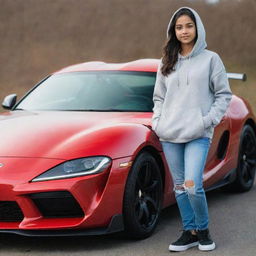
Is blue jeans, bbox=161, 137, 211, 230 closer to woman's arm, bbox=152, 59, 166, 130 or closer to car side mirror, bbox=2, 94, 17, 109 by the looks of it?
woman's arm, bbox=152, 59, 166, 130

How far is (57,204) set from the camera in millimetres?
5121

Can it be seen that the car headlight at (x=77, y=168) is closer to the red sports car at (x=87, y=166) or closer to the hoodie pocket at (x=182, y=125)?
the red sports car at (x=87, y=166)

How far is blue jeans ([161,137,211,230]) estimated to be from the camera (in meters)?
5.16

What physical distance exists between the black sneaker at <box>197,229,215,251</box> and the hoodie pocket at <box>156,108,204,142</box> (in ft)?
2.20

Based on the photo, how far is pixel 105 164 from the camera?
5195 mm

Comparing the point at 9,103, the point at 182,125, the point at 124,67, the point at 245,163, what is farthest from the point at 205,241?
the point at 9,103

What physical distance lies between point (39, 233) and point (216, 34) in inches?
1401

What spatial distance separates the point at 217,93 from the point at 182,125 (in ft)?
1.06

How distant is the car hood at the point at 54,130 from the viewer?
210 inches

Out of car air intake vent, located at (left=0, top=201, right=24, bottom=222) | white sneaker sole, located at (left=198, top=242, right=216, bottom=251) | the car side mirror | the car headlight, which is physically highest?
the car side mirror

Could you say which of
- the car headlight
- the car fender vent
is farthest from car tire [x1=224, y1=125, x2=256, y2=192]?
the car headlight

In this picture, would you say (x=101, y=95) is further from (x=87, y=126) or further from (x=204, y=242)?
(x=204, y=242)

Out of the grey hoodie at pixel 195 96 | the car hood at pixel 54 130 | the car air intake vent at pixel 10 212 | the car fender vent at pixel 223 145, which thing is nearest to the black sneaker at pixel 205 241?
the grey hoodie at pixel 195 96

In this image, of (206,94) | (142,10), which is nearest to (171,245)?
(206,94)
